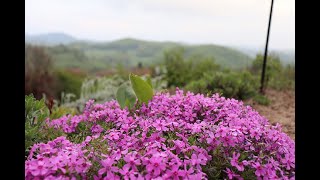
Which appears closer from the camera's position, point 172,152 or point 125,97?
point 172,152

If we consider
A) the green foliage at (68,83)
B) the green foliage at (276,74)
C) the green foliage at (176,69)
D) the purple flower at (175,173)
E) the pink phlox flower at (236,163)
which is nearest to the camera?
the purple flower at (175,173)

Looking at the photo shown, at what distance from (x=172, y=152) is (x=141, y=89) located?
40.8 inches

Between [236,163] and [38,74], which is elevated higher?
[236,163]

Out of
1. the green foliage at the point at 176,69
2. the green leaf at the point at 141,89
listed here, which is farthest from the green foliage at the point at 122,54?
the green leaf at the point at 141,89

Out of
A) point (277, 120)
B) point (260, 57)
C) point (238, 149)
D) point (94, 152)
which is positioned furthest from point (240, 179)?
point (260, 57)

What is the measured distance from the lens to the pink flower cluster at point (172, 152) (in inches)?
82.3

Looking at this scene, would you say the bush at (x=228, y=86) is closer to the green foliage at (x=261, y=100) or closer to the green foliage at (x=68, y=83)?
the green foliage at (x=261, y=100)

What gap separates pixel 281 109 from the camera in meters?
6.46

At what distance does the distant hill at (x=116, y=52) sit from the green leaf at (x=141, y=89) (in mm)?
10976

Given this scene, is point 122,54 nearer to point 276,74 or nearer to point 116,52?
point 116,52

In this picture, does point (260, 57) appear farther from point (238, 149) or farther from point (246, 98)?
point (238, 149)

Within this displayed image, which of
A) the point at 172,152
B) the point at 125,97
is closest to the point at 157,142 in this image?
the point at 172,152

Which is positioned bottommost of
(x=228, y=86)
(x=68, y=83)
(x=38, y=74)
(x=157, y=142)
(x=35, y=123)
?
(x=68, y=83)
